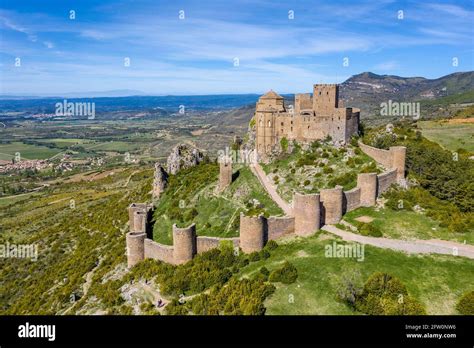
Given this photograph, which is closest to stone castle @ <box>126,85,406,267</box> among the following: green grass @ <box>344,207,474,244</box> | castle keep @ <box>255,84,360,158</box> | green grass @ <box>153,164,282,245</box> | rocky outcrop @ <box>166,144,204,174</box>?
castle keep @ <box>255,84,360,158</box>

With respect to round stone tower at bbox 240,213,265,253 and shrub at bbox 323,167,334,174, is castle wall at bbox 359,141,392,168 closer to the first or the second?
shrub at bbox 323,167,334,174

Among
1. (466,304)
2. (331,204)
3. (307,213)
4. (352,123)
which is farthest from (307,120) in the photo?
(466,304)

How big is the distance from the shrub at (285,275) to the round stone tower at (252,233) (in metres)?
4.44

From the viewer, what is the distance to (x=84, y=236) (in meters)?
59.0

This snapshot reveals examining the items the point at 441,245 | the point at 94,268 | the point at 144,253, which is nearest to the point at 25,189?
the point at 94,268

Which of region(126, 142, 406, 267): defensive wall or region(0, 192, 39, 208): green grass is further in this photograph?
region(0, 192, 39, 208): green grass

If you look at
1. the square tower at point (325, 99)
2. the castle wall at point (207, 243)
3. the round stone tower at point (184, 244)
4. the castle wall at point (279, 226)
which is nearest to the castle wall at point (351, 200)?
the castle wall at point (279, 226)

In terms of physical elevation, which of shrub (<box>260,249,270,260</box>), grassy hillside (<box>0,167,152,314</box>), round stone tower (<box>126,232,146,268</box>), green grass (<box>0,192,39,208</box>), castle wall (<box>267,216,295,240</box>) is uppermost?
castle wall (<box>267,216,295,240</box>)

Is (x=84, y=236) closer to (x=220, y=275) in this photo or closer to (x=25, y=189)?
(x=220, y=275)

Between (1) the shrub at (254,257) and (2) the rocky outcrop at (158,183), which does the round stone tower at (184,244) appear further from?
(2) the rocky outcrop at (158,183)

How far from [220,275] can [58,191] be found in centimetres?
10663

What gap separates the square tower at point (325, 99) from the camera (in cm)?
5166

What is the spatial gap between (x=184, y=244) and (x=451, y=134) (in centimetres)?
5333

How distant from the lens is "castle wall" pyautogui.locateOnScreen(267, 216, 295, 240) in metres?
35.1
